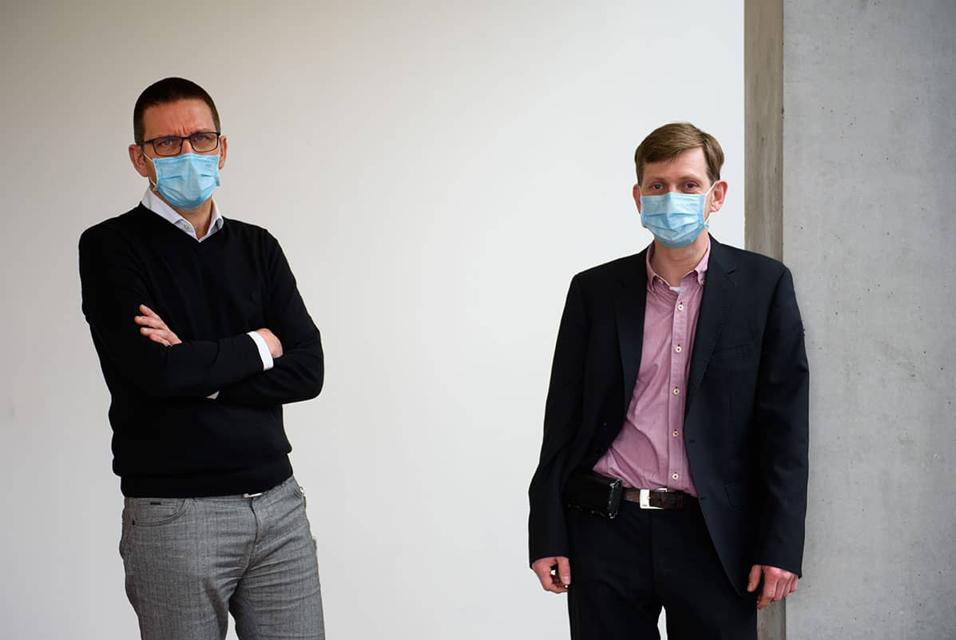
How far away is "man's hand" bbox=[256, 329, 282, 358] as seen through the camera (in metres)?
2.34

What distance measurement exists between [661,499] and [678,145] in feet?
2.42

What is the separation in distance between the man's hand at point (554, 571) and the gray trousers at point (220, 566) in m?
A: 0.50

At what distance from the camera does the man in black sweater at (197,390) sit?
2148 mm

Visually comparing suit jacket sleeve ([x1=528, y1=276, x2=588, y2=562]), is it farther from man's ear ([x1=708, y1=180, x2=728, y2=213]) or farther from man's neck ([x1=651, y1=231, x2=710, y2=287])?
man's ear ([x1=708, y1=180, x2=728, y2=213])

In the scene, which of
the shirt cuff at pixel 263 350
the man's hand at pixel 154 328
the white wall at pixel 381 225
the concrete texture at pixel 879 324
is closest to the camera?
the man's hand at pixel 154 328

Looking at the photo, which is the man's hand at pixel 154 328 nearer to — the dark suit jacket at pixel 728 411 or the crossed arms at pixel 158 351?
the crossed arms at pixel 158 351

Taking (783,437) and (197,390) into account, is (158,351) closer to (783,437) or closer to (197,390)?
(197,390)

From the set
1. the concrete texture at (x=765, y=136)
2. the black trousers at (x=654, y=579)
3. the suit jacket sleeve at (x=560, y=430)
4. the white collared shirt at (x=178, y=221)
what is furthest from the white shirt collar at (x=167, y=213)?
the concrete texture at (x=765, y=136)

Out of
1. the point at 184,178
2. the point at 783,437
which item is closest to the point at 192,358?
the point at 184,178

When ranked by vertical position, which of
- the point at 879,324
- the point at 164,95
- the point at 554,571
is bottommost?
the point at 554,571

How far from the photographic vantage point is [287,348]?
2.42m

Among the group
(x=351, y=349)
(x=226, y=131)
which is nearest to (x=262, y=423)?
(x=351, y=349)

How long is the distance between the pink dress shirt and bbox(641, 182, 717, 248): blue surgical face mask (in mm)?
76

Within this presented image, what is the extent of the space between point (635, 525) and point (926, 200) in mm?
1124
